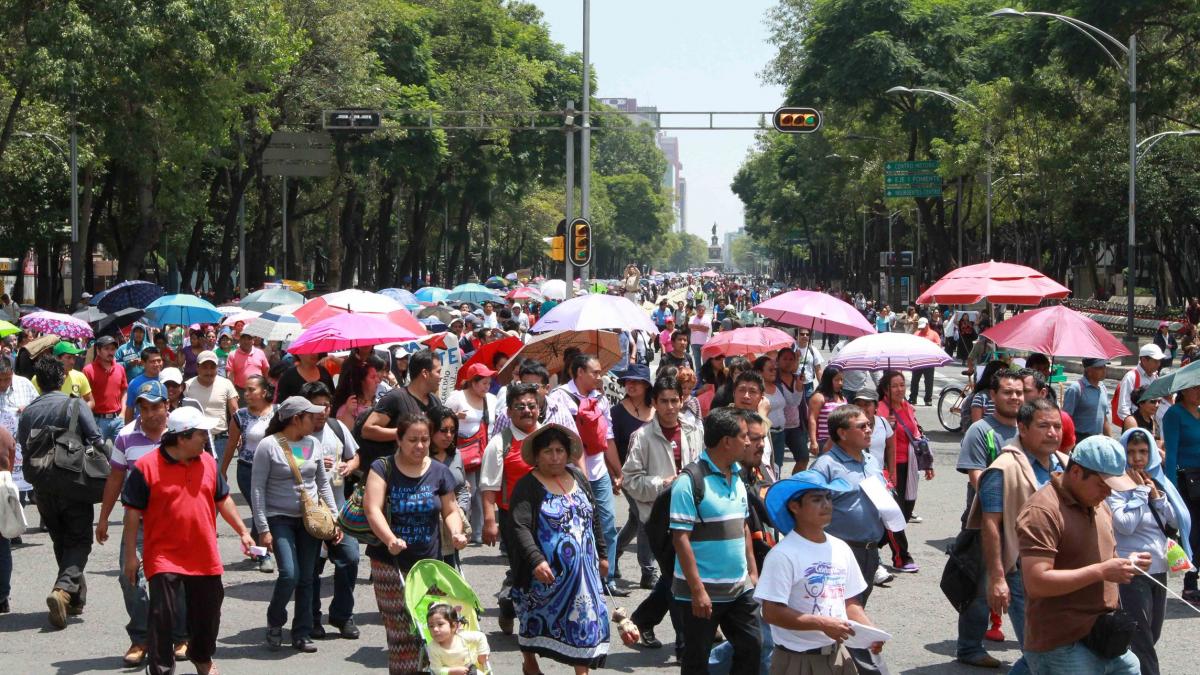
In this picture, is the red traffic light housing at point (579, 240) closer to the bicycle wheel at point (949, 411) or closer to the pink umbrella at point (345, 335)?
the bicycle wheel at point (949, 411)

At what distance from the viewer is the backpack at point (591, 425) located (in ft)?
31.8

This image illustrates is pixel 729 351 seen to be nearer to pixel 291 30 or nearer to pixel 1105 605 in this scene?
pixel 1105 605

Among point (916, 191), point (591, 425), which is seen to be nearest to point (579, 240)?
point (591, 425)

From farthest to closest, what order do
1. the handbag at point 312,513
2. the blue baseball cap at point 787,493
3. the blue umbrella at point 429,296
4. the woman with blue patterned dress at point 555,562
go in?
1. the blue umbrella at point 429,296
2. the handbag at point 312,513
3. the woman with blue patterned dress at point 555,562
4. the blue baseball cap at point 787,493

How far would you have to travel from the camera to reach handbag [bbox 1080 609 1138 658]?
17.6ft

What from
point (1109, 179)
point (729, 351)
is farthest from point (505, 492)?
point (1109, 179)

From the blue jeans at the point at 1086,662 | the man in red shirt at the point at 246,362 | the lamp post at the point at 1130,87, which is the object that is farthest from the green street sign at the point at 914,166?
the blue jeans at the point at 1086,662

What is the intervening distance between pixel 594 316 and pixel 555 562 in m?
6.10

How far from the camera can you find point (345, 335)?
42.6 ft

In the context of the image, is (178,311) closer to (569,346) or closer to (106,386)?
(106,386)

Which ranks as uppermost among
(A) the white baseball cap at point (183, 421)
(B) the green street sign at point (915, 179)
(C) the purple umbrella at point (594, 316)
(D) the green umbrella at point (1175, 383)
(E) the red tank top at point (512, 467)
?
(B) the green street sign at point (915, 179)

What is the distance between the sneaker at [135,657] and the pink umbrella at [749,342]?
8.31 metres

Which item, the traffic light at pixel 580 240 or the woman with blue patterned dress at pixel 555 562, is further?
the traffic light at pixel 580 240

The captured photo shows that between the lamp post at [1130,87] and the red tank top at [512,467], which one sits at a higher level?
the lamp post at [1130,87]
